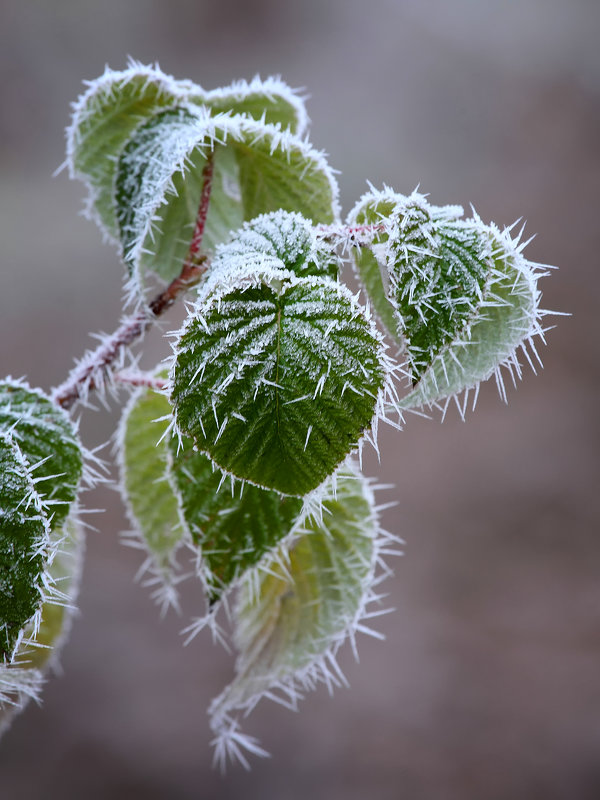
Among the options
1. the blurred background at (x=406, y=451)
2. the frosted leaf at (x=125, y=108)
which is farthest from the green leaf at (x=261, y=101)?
the blurred background at (x=406, y=451)

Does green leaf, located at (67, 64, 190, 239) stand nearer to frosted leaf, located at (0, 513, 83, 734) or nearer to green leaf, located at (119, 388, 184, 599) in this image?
green leaf, located at (119, 388, 184, 599)

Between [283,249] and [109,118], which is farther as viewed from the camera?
[109,118]

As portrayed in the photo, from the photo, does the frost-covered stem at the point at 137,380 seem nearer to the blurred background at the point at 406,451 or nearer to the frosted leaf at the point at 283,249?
the frosted leaf at the point at 283,249

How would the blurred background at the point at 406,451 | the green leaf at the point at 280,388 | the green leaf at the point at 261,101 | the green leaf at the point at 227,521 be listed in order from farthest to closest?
the blurred background at the point at 406,451, the green leaf at the point at 261,101, the green leaf at the point at 227,521, the green leaf at the point at 280,388

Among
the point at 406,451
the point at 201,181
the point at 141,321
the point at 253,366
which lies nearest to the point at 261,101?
the point at 201,181

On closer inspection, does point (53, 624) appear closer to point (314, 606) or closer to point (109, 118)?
point (314, 606)

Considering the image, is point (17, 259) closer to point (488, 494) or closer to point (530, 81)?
point (488, 494)

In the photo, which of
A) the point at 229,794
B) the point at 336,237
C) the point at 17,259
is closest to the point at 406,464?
the point at 229,794
